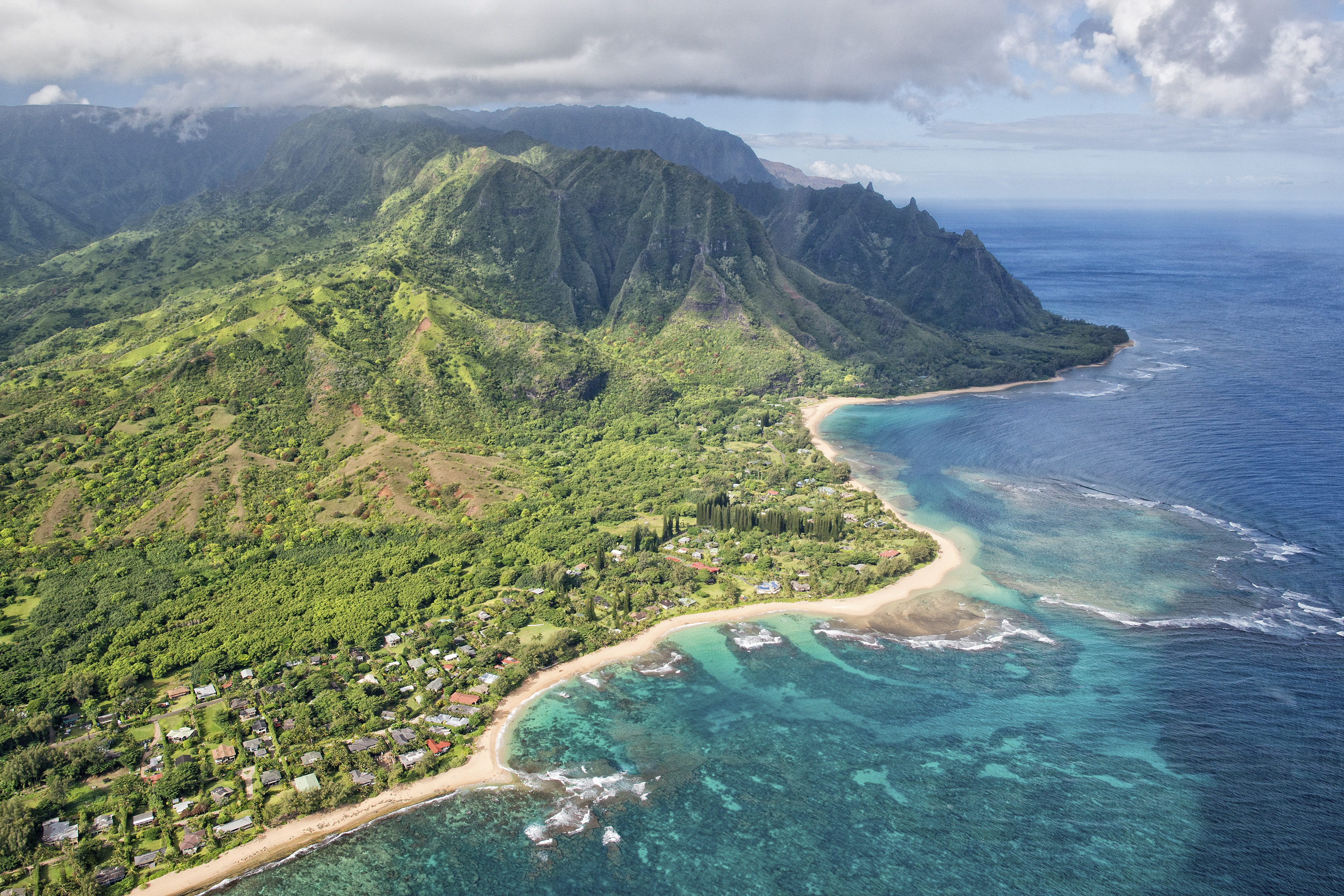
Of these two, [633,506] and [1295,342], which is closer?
[633,506]

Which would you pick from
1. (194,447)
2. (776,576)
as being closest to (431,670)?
(776,576)

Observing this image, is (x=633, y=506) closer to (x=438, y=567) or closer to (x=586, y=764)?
(x=438, y=567)

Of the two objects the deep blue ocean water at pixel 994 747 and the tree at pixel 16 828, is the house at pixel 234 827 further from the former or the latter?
the tree at pixel 16 828

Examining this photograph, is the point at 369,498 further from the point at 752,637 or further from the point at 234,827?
the point at 752,637

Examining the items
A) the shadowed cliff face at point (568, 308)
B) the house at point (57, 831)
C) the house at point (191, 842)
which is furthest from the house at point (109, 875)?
the shadowed cliff face at point (568, 308)

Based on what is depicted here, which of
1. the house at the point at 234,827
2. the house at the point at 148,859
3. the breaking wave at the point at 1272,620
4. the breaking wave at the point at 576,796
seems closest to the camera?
the house at the point at 148,859

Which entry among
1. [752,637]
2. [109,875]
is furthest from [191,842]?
[752,637]

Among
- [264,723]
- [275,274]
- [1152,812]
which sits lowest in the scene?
[264,723]
